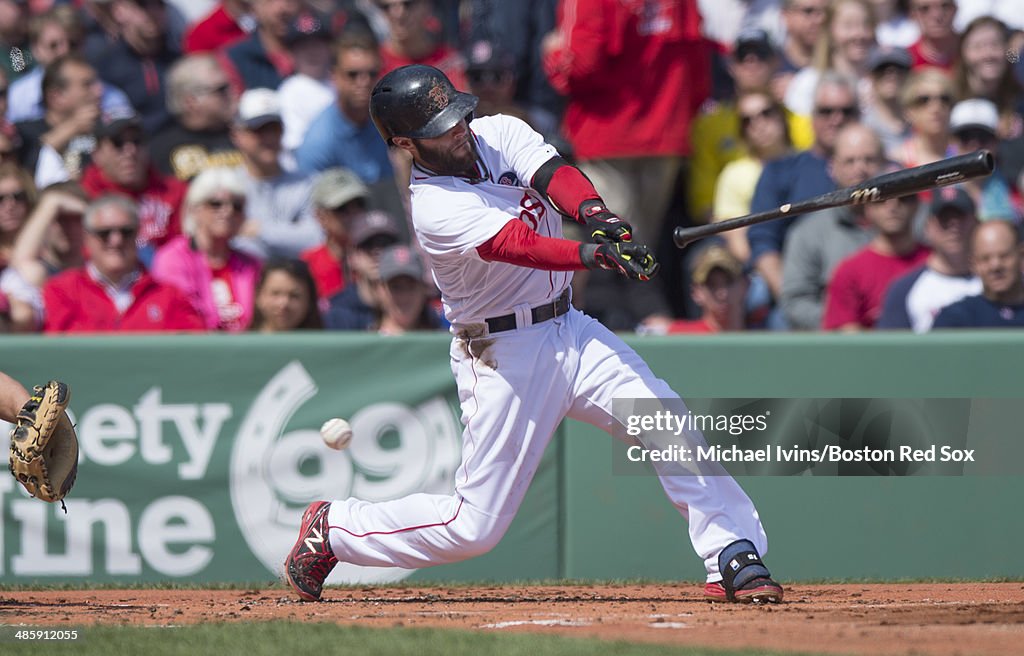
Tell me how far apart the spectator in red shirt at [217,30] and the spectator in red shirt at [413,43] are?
109 cm

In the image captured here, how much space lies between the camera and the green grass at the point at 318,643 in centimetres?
452

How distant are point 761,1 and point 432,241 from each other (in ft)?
17.2

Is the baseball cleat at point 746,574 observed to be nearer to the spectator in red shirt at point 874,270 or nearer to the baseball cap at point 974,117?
the spectator in red shirt at point 874,270

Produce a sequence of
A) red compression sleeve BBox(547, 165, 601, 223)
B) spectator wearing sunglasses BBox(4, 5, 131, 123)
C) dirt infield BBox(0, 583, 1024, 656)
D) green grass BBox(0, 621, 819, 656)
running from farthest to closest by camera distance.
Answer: spectator wearing sunglasses BBox(4, 5, 131, 123) < red compression sleeve BBox(547, 165, 601, 223) < dirt infield BBox(0, 583, 1024, 656) < green grass BBox(0, 621, 819, 656)

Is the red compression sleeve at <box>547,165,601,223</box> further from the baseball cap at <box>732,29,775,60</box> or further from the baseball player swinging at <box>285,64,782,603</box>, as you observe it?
the baseball cap at <box>732,29,775,60</box>

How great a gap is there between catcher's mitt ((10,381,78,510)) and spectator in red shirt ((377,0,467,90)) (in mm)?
4252

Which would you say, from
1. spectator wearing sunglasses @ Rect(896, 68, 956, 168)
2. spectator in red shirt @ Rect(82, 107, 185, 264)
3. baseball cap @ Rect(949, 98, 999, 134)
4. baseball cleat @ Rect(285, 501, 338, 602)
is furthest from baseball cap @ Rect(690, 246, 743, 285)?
spectator in red shirt @ Rect(82, 107, 185, 264)

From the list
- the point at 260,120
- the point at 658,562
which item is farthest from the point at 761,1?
the point at 658,562

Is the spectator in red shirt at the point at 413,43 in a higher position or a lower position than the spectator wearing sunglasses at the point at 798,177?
higher

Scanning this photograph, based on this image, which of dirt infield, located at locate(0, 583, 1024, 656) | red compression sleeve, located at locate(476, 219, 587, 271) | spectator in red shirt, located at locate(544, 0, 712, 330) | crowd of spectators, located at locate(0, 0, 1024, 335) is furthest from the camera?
spectator in red shirt, located at locate(544, 0, 712, 330)

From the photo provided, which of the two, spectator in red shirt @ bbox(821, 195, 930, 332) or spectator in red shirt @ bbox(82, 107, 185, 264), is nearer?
spectator in red shirt @ bbox(821, 195, 930, 332)

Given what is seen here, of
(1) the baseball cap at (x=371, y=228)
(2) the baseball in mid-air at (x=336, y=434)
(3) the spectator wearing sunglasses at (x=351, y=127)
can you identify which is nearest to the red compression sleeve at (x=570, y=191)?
(2) the baseball in mid-air at (x=336, y=434)

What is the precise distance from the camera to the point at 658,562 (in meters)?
6.86

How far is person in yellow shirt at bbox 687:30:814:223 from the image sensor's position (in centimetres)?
905
